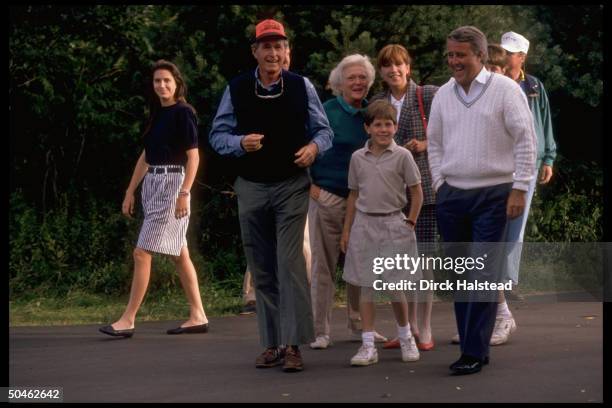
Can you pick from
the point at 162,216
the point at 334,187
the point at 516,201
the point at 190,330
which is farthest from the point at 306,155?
the point at 190,330

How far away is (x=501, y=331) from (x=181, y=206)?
2.58 meters

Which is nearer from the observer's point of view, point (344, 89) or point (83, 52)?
point (344, 89)

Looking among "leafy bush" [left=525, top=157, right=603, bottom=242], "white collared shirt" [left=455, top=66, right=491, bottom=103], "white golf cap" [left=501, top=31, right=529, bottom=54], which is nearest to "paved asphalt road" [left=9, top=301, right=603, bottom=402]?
"white collared shirt" [left=455, top=66, right=491, bottom=103]

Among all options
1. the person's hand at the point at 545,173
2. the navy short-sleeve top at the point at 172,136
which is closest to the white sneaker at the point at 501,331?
the person's hand at the point at 545,173

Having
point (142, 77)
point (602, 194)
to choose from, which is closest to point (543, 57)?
point (602, 194)

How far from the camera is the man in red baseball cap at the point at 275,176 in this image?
25.0 ft

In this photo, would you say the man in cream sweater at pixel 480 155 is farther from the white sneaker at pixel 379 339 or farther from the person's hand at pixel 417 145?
the white sneaker at pixel 379 339

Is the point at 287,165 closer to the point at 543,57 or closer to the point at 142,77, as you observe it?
the point at 142,77

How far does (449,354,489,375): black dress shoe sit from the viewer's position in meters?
7.04

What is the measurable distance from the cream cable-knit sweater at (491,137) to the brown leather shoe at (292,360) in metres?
1.41

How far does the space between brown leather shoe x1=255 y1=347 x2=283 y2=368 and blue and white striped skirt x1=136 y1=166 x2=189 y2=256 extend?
6.18ft

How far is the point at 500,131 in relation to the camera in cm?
710

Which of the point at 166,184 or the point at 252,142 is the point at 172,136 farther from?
the point at 252,142

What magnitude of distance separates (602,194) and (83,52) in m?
5.94
